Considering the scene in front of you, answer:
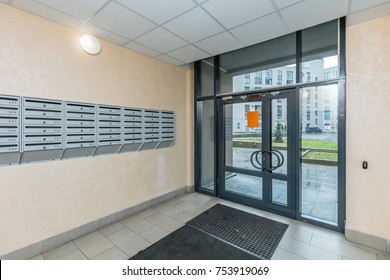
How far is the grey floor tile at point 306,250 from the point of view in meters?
2.10

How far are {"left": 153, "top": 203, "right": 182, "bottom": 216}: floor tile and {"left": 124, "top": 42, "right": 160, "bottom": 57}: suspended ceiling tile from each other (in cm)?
281

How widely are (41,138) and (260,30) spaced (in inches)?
123

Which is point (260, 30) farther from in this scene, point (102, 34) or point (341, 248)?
point (341, 248)

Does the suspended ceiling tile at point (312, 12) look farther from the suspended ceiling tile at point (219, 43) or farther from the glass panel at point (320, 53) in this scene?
the suspended ceiling tile at point (219, 43)

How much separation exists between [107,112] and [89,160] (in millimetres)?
746

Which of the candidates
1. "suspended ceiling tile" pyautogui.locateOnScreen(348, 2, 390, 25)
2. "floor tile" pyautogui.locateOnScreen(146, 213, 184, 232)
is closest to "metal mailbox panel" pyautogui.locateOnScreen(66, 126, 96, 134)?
"floor tile" pyautogui.locateOnScreen(146, 213, 184, 232)

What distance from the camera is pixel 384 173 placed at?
7.37ft

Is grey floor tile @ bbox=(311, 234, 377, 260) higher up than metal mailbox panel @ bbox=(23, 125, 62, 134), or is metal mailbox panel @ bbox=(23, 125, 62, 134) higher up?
metal mailbox panel @ bbox=(23, 125, 62, 134)

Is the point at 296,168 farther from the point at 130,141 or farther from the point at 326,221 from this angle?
the point at 130,141

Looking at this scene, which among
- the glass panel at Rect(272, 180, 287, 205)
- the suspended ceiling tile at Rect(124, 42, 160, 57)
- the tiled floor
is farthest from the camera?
the glass panel at Rect(272, 180, 287, 205)

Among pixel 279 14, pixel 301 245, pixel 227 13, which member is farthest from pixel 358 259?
pixel 227 13

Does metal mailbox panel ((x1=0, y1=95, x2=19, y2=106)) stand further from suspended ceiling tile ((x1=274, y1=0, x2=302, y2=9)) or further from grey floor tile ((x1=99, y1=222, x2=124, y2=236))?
suspended ceiling tile ((x1=274, y1=0, x2=302, y2=9))

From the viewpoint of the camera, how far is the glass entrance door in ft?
10.1

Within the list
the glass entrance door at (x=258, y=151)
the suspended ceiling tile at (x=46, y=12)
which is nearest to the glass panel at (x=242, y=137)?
the glass entrance door at (x=258, y=151)
